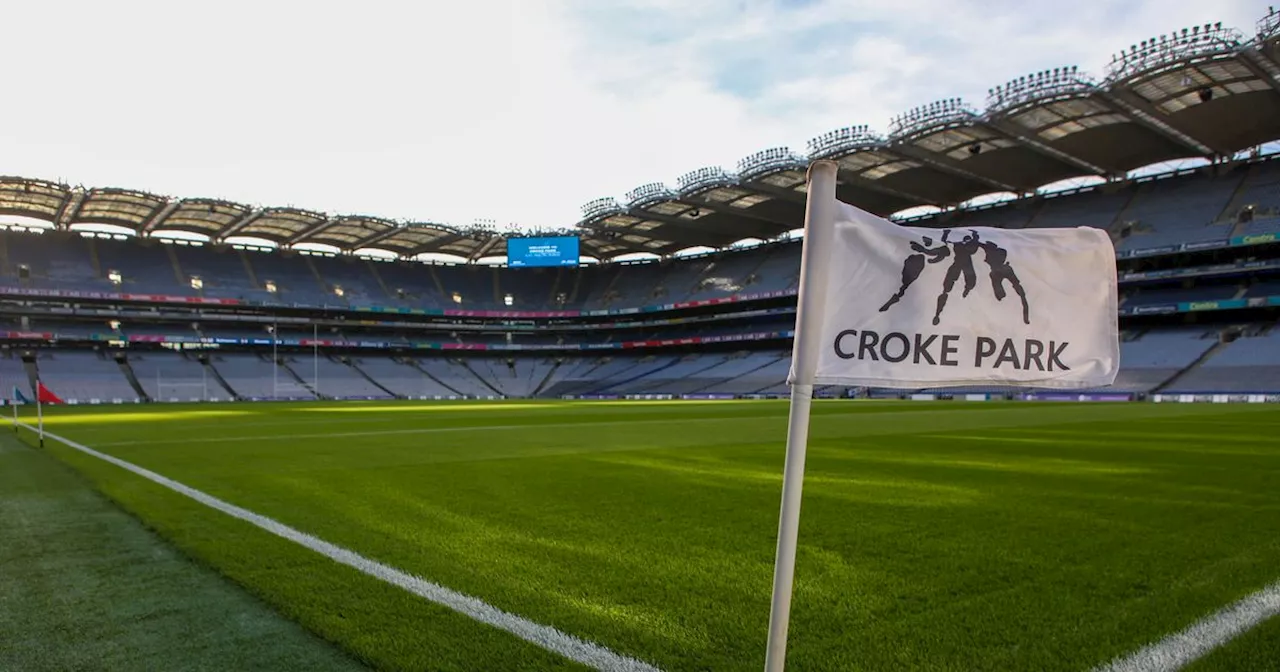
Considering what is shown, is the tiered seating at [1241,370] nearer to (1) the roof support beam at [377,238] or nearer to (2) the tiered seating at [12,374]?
(1) the roof support beam at [377,238]

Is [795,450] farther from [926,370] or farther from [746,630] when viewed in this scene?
[746,630]

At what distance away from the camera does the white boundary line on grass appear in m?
3.04

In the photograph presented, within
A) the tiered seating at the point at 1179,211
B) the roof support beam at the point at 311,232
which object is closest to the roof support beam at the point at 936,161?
the tiered seating at the point at 1179,211

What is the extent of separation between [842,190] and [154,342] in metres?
63.1

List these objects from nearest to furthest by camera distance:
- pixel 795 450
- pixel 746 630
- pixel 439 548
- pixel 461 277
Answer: pixel 795 450
pixel 746 630
pixel 439 548
pixel 461 277

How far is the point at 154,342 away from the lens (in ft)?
210

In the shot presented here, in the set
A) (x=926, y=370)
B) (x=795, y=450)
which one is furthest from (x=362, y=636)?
(x=926, y=370)

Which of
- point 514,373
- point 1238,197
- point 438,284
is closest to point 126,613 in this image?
point 1238,197

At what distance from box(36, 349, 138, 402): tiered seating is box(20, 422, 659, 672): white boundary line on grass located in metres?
61.9

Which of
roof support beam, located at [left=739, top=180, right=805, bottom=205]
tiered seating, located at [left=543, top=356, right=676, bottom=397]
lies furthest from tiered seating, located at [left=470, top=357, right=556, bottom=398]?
roof support beam, located at [left=739, top=180, right=805, bottom=205]

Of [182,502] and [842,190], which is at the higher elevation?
[842,190]

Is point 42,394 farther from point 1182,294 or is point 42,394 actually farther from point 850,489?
point 1182,294

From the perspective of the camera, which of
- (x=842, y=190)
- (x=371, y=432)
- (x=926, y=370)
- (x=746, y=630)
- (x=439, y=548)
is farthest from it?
(x=842, y=190)

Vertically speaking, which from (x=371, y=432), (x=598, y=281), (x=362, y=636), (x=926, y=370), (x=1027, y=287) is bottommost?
(x=371, y=432)
